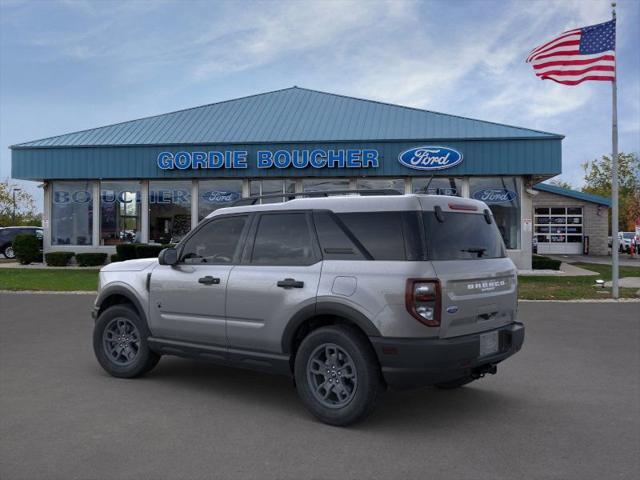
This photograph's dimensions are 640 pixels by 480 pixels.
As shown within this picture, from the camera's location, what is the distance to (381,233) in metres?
5.00

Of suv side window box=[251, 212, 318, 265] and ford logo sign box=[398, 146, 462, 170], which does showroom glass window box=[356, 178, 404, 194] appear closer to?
ford logo sign box=[398, 146, 462, 170]

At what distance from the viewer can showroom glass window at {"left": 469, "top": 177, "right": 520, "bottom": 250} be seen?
23.3 metres

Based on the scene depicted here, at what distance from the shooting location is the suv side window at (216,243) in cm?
600

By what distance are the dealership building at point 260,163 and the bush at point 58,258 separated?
1.06 metres

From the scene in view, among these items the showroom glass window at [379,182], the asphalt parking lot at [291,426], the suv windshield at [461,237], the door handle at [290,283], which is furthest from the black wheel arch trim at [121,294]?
the showroom glass window at [379,182]

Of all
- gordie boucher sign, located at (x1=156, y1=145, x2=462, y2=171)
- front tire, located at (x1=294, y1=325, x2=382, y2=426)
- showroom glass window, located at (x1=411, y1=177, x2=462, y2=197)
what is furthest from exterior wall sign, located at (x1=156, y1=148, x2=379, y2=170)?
front tire, located at (x1=294, y1=325, x2=382, y2=426)

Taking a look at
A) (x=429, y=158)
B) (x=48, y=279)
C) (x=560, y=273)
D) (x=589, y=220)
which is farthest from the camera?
(x=589, y=220)

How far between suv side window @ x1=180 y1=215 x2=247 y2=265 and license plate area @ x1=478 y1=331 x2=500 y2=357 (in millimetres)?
2479

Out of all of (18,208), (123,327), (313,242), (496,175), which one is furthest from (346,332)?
(18,208)

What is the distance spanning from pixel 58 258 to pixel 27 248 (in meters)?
2.29

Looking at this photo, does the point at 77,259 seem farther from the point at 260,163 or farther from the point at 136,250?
the point at 260,163

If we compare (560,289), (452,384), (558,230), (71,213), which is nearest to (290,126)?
(71,213)

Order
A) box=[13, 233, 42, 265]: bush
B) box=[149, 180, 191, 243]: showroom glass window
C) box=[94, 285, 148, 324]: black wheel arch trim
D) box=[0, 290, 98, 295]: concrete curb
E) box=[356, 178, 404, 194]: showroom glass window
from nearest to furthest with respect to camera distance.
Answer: box=[94, 285, 148, 324]: black wheel arch trim, box=[0, 290, 98, 295]: concrete curb, box=[356, 178, 404, 194]: showroom glass window, box=[149, 180, 191, 243]: showroom glass window, box=[13, 233, 42, 265]: bush

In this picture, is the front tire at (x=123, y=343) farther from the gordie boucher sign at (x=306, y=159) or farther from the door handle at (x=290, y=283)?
the gordie boucher sign at (x=306, y=159)
